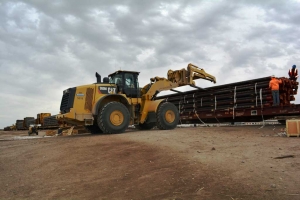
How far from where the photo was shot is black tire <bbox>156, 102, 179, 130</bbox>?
14.8m

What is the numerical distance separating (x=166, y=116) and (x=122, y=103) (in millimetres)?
2583

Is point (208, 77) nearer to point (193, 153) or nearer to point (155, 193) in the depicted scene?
point (193, 153)

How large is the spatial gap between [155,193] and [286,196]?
198 cm

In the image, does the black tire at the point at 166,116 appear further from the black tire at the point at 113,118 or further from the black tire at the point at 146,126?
the black tire at the point at 113,118

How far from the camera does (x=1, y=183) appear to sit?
5879mm

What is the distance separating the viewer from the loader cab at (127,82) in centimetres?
1453

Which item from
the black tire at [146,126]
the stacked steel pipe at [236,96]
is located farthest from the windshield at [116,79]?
the stacked steel pipe at [236,96]

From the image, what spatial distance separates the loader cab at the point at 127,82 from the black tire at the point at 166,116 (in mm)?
1531

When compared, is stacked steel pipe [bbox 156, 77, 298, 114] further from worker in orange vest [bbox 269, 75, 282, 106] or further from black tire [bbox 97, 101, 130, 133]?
black tire [bbox 97, 101, 130, 133]

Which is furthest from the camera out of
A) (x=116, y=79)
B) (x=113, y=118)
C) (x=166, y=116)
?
(x=166, y=116)

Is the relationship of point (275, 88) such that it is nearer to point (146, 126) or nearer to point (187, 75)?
point (187, 75)

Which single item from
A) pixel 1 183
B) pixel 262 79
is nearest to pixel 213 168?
pixel 1 183

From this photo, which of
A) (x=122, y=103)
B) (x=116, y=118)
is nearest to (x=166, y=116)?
(x=122, y=103)

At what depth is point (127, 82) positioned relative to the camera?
48.2 feet
